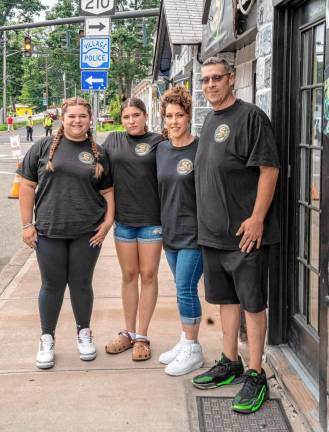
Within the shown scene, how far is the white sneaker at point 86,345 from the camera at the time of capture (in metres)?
4.31

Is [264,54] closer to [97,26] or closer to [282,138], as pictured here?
[282,138]

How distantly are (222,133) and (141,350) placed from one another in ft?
5.74

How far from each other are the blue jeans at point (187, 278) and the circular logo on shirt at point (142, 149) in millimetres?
700

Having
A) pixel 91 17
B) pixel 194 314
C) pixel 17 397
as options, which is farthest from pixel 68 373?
pixel 91 17

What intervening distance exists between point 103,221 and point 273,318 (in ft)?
4.40

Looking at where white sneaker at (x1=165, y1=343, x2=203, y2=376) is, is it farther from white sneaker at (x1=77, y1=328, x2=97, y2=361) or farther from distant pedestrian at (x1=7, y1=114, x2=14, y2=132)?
distant pedestrian at (x1=7, y1=114, x2=14, y2=132)

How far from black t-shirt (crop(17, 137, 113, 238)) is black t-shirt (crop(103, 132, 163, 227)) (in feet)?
0.40

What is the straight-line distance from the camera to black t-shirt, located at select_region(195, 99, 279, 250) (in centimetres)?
339

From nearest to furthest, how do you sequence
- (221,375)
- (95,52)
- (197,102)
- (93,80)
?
(221,375) → (197,102) → (95,52) → (93,80)

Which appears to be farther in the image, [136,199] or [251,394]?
[136,199]

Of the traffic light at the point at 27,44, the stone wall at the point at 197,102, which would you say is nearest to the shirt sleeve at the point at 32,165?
the stone wall at the point at 197,102

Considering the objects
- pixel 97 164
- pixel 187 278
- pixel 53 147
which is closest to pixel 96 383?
pixel 187 278

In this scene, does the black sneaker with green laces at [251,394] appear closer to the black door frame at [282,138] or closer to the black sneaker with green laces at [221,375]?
the black sneaker with green laces at [221,375]

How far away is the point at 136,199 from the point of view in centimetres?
421
